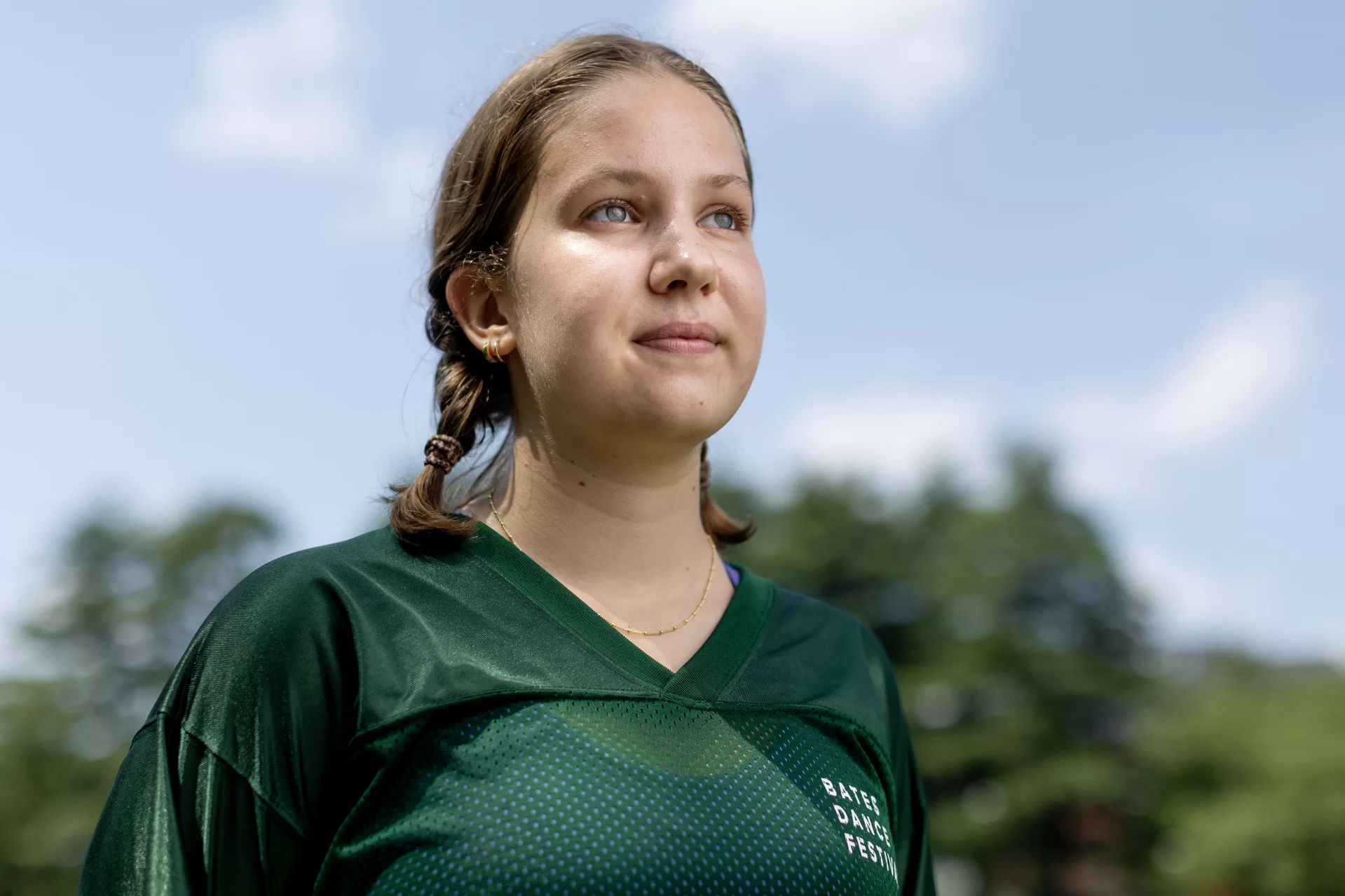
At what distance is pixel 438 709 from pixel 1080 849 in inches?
1184

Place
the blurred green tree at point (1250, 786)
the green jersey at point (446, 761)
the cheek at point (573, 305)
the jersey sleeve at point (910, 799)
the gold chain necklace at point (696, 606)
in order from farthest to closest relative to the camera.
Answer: the blurred green tree at point (1250, 786) < the jersey sleeve at point (910, 799) < the gold chain necklace at point (696, 606) < the cheek at point (573, 305) < the green jersey at point (446, 761)

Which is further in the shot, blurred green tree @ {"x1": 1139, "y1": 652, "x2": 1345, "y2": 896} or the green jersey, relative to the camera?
blurred green tree @ {"x1": 1139, "y1": 652, "x2": 1345, "y2": 896}

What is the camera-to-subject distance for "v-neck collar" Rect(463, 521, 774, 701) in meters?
1.87

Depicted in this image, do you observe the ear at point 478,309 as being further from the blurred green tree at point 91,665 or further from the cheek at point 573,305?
the blurred green tree at point 91,665

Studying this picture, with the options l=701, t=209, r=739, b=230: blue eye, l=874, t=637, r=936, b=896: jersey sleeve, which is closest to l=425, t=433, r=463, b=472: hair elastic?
l=701, t=209, r=739, b=230: blue eye

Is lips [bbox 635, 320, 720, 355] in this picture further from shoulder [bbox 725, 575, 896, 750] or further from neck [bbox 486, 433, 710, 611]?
shoulder [bbox 725, 575, 896, 750]

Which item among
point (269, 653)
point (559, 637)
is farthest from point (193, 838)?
point (559, 637)

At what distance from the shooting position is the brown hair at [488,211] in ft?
6.64

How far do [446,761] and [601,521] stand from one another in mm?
471

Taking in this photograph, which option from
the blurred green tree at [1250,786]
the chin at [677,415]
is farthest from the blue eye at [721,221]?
the blurred green tree at [1250,786]

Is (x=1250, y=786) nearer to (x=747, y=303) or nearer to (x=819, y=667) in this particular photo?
(x=819, y=667)

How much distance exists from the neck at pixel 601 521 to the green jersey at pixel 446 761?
0.10 m

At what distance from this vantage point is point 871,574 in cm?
3145

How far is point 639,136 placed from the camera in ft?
6.47
